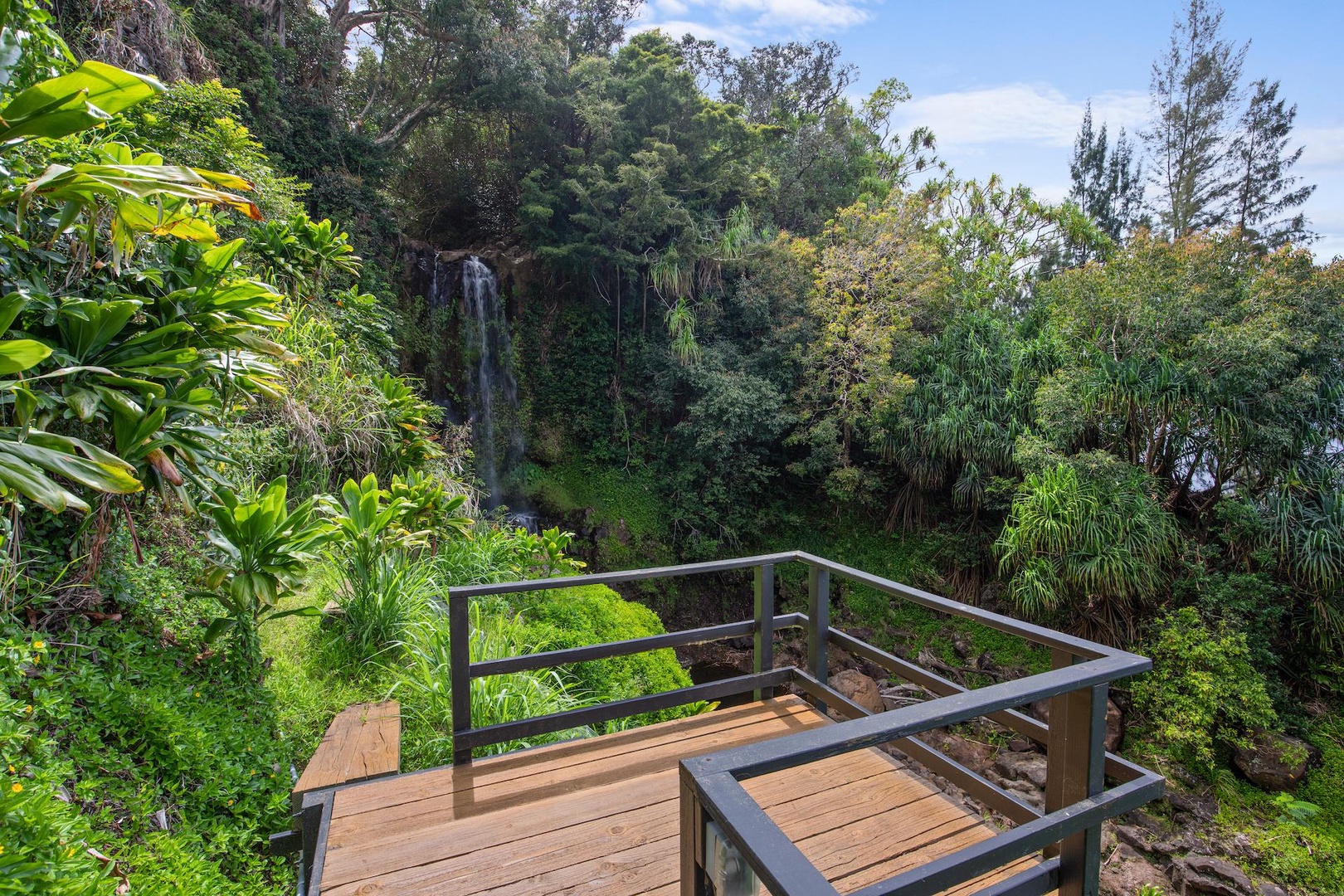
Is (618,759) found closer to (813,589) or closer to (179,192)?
(813,589)

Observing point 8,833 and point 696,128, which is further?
point 696,128

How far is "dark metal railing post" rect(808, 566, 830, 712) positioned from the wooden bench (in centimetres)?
171

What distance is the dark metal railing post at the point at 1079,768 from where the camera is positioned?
136 centimetres

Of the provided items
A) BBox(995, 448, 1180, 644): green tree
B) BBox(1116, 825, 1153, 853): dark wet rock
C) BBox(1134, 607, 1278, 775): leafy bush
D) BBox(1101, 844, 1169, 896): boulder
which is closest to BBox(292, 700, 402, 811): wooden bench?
BBox(1101, 844, 1169, 896): boulder

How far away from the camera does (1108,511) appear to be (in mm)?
6508

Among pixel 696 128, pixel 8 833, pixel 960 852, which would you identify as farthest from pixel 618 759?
pixel 696 128

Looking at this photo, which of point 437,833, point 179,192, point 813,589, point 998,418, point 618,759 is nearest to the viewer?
point 437,833

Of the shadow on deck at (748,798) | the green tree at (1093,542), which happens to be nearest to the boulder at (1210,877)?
the green tree at (1093,542)

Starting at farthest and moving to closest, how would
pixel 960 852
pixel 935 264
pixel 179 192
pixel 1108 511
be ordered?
pixel 935 264
pixel 1108 511
pixel 179 192
pixel 960 852

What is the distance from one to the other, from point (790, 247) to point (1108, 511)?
608cm

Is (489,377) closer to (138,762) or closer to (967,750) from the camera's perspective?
(138,762)

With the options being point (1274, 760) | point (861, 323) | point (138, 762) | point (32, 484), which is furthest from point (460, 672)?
point (861, 323)

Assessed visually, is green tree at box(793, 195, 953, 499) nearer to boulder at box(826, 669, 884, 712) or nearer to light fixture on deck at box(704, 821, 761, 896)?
boulder at box(826, 669, 884, 712)

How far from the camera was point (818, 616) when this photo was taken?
101 inches
